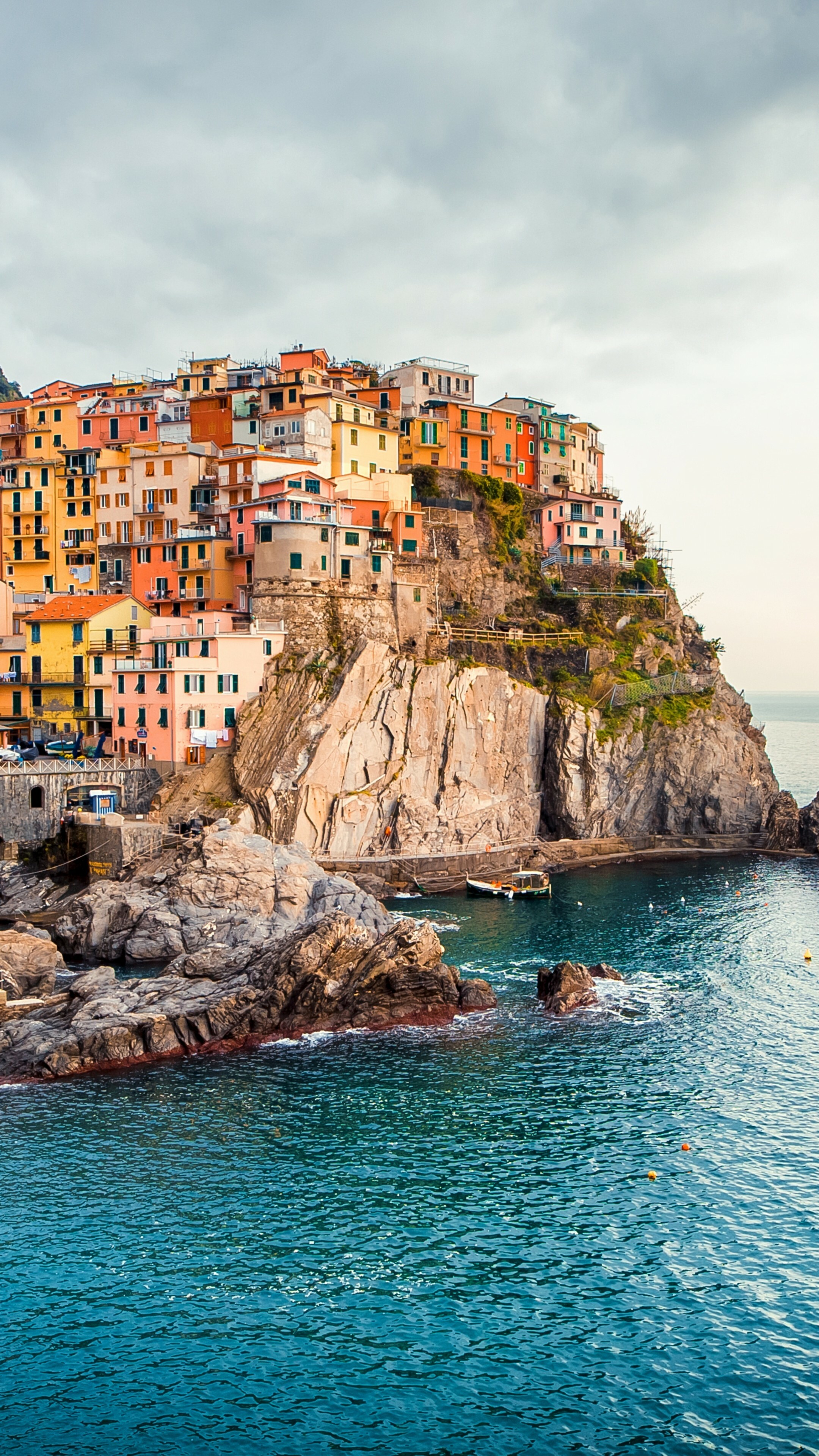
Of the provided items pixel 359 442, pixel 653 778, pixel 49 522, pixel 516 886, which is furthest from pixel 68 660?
pixel 653 778

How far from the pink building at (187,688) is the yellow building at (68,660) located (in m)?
3.00

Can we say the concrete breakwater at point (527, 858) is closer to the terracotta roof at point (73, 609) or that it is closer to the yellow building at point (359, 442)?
the terracotta roof at point (73, 609)

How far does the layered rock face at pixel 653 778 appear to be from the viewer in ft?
281

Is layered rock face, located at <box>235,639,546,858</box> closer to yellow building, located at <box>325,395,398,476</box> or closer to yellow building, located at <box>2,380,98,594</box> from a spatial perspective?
yellow building, located at <box>325,395,398,476</box>

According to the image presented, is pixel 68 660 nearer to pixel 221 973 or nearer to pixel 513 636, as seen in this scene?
pixel 513 636

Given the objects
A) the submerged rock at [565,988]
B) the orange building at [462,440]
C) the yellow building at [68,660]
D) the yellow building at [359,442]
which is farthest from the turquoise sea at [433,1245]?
the orange building at [462,440]

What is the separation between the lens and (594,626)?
9494 centimetres

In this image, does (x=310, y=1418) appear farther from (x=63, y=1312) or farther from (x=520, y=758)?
(x=520, y=758)

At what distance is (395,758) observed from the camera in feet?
258

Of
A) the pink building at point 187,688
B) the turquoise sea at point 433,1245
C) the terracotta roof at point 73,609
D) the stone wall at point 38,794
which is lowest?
the turquoise sea at point 433,1245

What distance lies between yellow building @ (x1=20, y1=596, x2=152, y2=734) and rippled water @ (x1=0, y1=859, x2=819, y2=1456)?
41.8 metres

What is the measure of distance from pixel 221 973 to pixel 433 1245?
21604 millimetres

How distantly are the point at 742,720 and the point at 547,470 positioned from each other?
2839cm

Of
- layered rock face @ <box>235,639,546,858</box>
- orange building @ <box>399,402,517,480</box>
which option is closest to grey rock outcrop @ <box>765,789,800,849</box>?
layered rock face @ <box>235,639,546,858</box>
